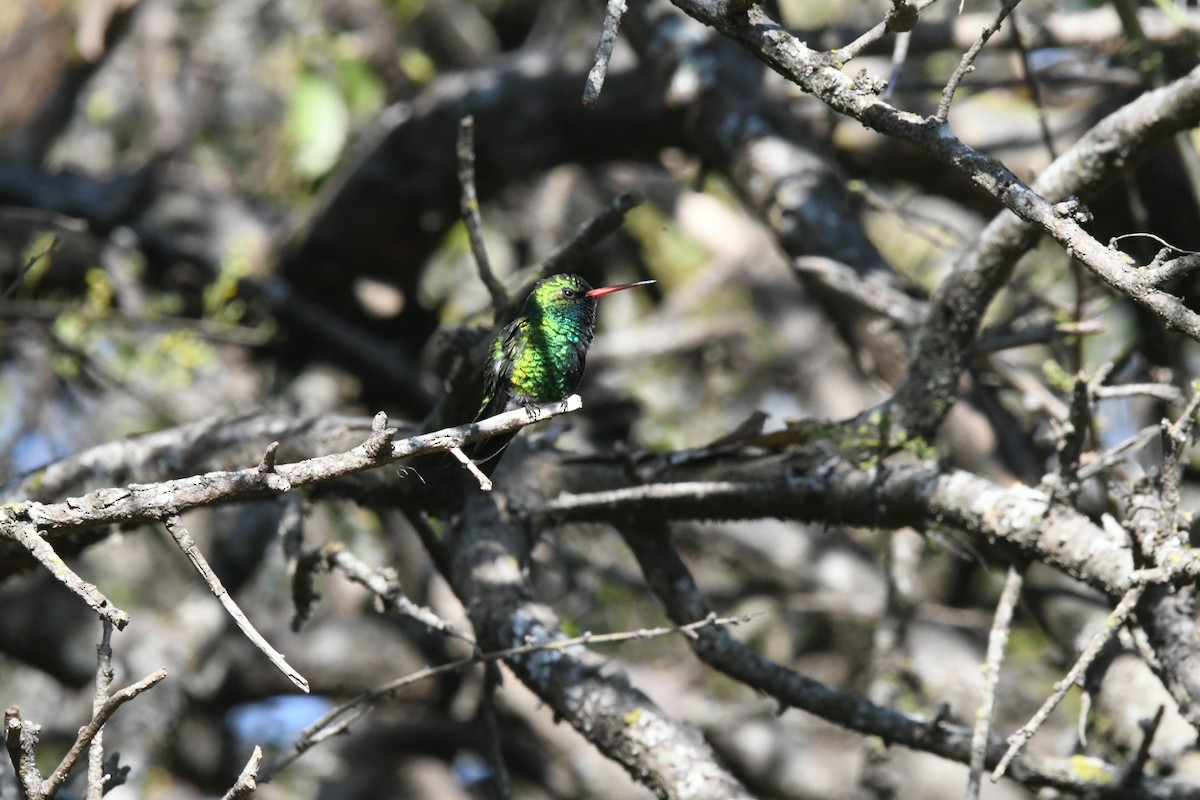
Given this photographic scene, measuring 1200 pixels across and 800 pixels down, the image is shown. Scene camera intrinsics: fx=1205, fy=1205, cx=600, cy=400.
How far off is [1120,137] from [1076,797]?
5.59 feet

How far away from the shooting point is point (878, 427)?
345 cm

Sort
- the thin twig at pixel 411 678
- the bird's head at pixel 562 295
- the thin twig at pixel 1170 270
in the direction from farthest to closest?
the bird's head at pixel 562 295 < the thin twig at pixel 411 678 < the thin twig at pixel 1170 270

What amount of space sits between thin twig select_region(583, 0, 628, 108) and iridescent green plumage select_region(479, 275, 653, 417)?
1.38 meters

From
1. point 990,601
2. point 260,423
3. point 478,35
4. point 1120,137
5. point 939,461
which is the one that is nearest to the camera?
point 1120,137

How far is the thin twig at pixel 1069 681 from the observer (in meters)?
2.41

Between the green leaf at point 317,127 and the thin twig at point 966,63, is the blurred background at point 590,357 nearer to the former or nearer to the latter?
the green leaf at point 317,127

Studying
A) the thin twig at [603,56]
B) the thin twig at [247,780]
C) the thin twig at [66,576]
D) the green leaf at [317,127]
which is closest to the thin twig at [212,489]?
the thin twig at [66,576]

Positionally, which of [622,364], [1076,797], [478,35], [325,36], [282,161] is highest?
[478,35]

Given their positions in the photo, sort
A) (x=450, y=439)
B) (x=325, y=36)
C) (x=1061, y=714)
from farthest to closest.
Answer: (x=325, y=36) → (x=1061, y=714) → (x=450, y=439)

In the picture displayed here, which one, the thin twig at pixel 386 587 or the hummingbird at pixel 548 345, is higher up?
the hummingbird at pixel 548 345

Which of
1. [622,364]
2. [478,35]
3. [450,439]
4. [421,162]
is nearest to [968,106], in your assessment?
[622,364]

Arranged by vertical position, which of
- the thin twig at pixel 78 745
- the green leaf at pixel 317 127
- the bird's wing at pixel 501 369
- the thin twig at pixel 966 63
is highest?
the green leaf at pixel 317 127

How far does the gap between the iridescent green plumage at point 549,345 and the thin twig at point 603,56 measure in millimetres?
1385

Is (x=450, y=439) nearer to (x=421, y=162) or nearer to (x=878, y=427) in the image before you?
(x=878, y=427)
